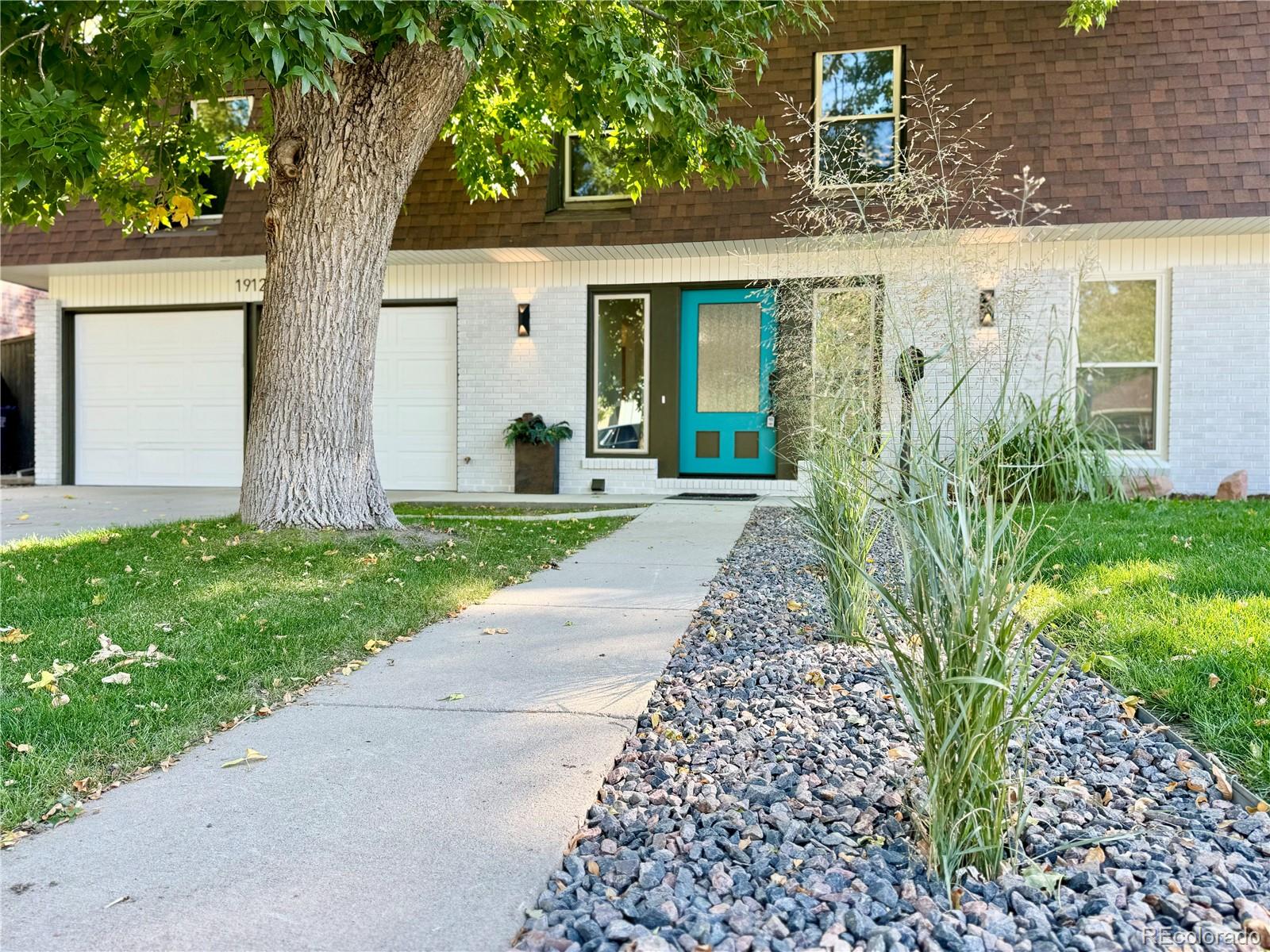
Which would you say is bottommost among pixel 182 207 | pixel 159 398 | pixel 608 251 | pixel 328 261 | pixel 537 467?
pixel 537 467

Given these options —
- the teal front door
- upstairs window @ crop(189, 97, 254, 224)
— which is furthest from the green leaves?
upstairs window @ crop(189, 97, 254, 224)

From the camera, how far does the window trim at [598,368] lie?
928 centimetres

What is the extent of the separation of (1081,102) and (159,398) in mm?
10887

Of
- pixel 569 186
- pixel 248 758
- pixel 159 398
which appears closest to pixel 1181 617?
pixel 248 758

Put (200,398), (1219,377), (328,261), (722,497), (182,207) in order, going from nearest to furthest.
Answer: (328,261)
(182,207)
(1219,377)
(722,497)
(200,398)

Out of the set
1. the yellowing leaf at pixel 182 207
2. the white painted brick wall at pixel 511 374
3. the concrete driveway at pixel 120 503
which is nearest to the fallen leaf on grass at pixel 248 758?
the concrete driveway at pixel 120 503

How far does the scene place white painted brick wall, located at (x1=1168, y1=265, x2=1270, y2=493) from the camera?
26.1ft

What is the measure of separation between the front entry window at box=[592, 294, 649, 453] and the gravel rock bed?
6903 mm

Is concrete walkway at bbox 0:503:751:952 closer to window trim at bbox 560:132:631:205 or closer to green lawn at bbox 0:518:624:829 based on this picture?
green lawn at bbox 0:518:624:829

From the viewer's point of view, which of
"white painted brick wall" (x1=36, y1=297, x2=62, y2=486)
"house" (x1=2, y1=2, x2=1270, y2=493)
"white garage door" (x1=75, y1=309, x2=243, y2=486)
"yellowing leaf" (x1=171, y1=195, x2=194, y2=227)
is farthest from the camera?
"white painted brick wall" (x1=36, y1=297, x2=62, y2=486)

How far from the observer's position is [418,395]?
9961mm

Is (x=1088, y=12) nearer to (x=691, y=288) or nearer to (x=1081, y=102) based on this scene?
(x=1081, y=102)

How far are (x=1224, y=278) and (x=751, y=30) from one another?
5.52 metres

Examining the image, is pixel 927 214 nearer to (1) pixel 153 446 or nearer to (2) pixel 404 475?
(2) pixel 404 475
